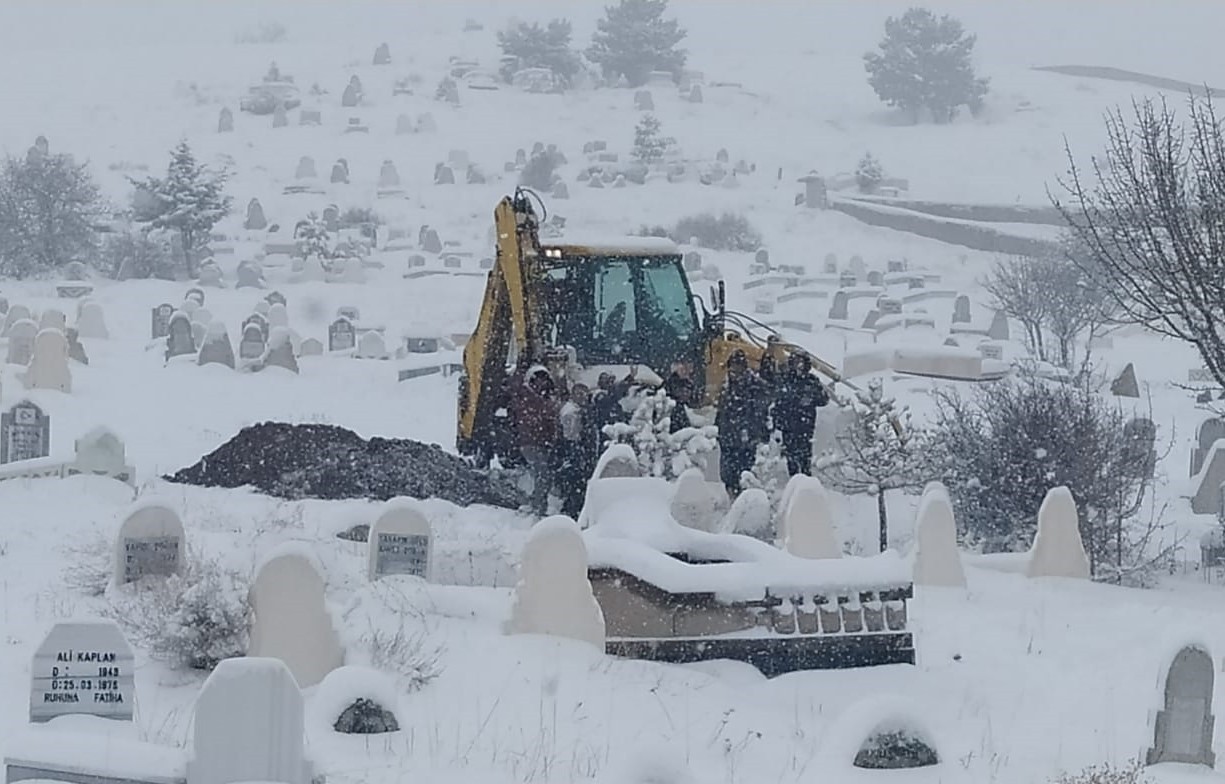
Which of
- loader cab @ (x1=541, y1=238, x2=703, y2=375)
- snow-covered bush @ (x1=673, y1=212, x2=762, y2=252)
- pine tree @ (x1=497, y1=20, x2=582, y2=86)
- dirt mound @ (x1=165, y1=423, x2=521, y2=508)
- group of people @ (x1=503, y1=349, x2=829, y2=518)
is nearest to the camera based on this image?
group of people @ (x1=503, y1=349, x2=829, y2=518)

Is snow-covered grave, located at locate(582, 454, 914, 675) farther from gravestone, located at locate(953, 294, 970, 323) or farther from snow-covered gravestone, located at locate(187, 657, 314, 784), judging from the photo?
gravestone, located at locate(953, 294, 970, 323)

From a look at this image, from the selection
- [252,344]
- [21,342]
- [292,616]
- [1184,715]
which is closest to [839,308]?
[252,344]

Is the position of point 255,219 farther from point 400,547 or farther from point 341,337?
point 400,547

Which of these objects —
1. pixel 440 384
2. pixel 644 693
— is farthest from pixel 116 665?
pixel 440 384

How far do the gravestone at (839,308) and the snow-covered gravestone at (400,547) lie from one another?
79.6 ft

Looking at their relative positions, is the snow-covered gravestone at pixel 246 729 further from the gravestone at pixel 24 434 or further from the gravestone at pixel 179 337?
the gravestone at pixel 179 337

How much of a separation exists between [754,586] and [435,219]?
36.8m

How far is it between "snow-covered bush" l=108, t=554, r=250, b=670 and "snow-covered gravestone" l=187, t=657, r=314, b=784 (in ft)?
7.60

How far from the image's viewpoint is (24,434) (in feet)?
53.0

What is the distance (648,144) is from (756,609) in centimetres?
4530

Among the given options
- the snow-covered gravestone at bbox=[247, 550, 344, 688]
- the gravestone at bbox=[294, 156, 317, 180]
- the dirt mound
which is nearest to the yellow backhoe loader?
the dirt mound

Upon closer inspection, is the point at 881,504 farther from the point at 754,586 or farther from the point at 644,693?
the point at 644,693

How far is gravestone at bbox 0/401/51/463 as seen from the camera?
1611cm

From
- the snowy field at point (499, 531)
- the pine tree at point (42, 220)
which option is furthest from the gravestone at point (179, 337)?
the pine tree at point (42, 220)
